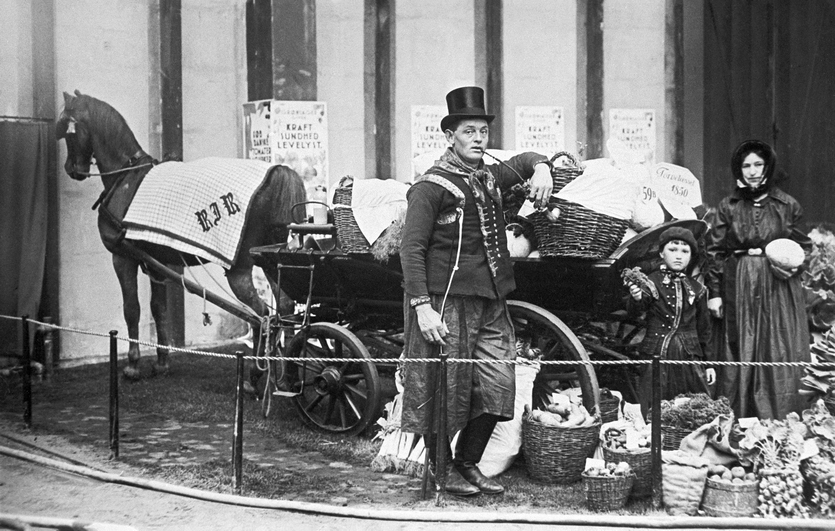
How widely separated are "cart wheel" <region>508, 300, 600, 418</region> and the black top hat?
1327 mm

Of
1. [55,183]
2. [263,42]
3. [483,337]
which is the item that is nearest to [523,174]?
[483,337]

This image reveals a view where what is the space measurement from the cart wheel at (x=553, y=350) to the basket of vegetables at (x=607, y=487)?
2.16 ft

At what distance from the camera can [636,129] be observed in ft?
32.8

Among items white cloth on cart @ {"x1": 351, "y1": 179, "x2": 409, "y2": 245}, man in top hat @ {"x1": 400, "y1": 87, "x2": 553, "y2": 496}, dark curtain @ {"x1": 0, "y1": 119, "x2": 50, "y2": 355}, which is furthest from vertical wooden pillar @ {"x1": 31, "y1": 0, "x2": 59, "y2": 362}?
man in top hat @ {"x1": 400, "y1": 87, "x2": 553, "y2": 496}

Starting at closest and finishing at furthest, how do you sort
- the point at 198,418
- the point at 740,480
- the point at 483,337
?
1. the point at 740,480
2. the point at 483,337
3. the point at 198,418

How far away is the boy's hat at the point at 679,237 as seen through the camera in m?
6.16

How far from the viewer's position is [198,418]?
753cm

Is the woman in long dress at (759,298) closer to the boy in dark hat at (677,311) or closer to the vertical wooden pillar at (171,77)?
the boy in dark hat at (677,311)

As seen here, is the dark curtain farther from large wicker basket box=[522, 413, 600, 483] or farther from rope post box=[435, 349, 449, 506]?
large wicker basket box=[522, 413, 600, 483]

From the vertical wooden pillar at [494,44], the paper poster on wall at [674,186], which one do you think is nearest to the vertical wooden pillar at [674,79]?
the vertical wooden pillar at [494,44]

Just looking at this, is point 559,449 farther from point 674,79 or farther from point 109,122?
point 674,79

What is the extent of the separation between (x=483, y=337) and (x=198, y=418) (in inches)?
111

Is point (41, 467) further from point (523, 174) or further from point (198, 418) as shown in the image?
point (523, 174)

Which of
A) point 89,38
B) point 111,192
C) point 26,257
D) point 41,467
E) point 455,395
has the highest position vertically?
point 89,38
